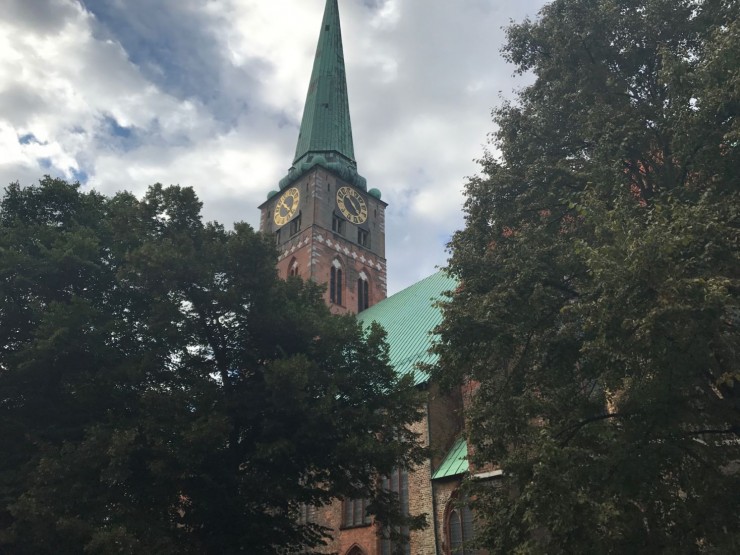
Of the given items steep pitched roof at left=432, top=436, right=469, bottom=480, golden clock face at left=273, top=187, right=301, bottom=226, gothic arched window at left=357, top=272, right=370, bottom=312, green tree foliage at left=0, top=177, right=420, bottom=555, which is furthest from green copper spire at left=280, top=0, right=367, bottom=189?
green tree foliage at left=0, top=177, right=420, bottom=555

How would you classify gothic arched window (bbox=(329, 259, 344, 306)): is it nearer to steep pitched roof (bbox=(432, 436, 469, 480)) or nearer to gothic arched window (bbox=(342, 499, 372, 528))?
gothic arched window (bbox=(342, 499, 372, 528))

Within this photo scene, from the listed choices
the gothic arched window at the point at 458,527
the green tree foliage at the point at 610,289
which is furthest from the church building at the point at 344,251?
the green tree foliage at the point at 610,289

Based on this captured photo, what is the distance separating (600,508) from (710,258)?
3.33 metres

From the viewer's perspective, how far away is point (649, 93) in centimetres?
1188

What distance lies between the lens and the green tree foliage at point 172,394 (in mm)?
11758

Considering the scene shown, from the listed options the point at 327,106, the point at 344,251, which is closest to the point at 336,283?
the point at 344,251

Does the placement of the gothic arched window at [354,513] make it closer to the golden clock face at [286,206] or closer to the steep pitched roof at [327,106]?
the golden clock face at [286,206]

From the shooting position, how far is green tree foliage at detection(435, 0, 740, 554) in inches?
307

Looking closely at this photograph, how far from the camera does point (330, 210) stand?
41.2 meters

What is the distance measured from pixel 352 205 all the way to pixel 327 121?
6.90 metres

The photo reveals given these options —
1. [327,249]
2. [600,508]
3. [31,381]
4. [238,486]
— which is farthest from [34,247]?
[327,249]

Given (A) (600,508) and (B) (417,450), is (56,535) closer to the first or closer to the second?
(B) (417,450)

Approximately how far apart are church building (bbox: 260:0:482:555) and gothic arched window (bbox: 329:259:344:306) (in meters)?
0.06

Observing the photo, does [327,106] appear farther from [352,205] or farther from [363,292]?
[363,292]
